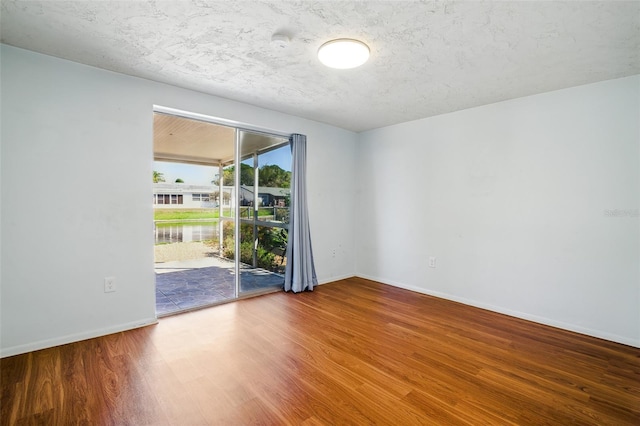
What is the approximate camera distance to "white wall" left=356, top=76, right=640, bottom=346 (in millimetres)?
2586

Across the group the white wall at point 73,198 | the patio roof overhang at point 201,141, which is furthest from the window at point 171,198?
the white wall at point 73,198

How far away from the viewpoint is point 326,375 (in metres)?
2.02

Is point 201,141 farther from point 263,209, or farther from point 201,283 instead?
point 201,283

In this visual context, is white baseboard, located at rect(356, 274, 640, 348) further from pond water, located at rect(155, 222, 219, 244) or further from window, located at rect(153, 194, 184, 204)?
window, located at rect(153, 194, 184, 204)

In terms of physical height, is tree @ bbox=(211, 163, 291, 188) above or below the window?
above

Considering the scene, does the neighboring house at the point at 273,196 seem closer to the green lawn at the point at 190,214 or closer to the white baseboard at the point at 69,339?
the green lawn at the point at 190,214

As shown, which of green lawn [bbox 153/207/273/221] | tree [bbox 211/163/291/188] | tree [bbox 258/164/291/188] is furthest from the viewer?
green lawn [bbox 153/207/273/221]

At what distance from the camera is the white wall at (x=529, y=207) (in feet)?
8.48

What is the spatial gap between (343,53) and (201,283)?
3545 millimetres

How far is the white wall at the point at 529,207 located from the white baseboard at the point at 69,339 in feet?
10.8

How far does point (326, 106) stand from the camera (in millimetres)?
3514

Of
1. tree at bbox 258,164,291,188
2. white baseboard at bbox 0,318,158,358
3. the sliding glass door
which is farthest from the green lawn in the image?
white baseboard at bbox 0,318,158,358

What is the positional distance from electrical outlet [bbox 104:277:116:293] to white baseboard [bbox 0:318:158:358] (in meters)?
0.35

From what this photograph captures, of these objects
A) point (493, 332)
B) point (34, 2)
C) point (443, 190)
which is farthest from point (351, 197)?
point (34, 2)
